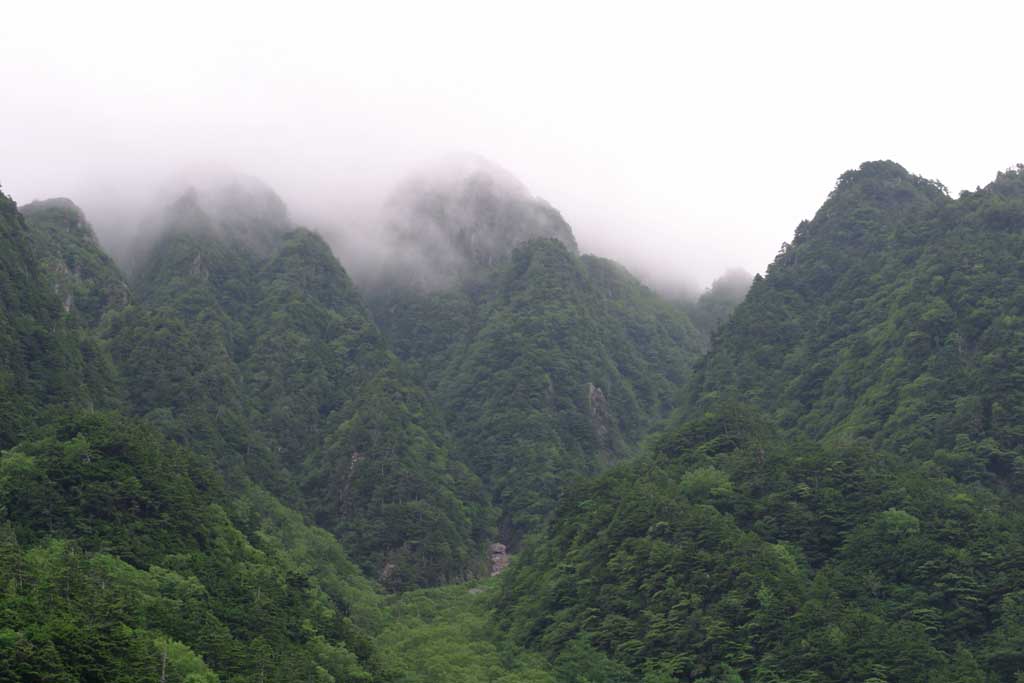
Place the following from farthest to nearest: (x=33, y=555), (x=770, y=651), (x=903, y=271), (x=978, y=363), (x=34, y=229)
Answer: (x=34, y=229)
(x=903, y=271)
(x=978, y=363)
(x=770, y=651)
(x=33, y=555)

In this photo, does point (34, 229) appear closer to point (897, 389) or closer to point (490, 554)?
point (490, 554)

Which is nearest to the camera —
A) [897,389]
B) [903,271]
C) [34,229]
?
[897,389]

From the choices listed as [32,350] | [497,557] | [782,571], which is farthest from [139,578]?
[497,557]

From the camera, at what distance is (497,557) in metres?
151

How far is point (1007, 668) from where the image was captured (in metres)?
77.9

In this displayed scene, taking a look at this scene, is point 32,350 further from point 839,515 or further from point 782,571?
point 839,515

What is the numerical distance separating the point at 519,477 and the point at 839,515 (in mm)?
70782

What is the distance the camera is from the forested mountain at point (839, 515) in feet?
273

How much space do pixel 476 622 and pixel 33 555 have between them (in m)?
51.5

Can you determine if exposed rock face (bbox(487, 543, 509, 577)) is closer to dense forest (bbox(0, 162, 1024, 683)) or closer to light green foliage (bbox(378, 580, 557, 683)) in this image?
dense forest (bbox(0, 162, 1024, 683))

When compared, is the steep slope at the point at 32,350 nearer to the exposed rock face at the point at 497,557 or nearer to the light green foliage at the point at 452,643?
the light green foliage at the point at 452,643

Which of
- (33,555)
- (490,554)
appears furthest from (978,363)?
(33,555)

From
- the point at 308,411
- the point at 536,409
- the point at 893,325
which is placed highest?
the point at 893,325

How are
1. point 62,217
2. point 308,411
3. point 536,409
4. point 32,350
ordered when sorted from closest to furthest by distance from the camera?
point 32,350 → point 308,411 → point 536,409 → point 62,217
